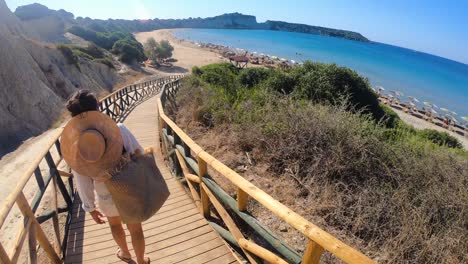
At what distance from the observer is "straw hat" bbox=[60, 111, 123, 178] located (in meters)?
1.78

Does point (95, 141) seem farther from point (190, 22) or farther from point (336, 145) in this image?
point (190, 22)

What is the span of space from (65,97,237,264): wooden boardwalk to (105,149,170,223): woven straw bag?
1.07 m

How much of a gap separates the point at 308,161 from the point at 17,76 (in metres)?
20.2

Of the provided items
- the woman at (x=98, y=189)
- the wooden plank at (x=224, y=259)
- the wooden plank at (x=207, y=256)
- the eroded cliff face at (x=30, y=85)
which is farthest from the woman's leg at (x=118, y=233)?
the eroded cliff face at (x=30, y=85)

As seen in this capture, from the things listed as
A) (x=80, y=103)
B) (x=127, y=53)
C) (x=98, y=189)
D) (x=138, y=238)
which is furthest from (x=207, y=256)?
(x=127, y=53)

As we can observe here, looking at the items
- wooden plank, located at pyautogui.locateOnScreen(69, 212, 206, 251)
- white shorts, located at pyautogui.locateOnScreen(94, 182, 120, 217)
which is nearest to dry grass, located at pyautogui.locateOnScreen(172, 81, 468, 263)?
wooden plank, located at pyautogui.locateOnScreen(69, 212, 206, 251)

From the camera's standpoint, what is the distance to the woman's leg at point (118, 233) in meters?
2.40

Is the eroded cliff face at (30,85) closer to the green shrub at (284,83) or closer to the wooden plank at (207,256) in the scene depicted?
the green shrub at (284,83)

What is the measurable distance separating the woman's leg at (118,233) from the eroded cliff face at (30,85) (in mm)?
13804

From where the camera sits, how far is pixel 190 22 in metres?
170

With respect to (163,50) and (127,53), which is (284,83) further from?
(163,50)

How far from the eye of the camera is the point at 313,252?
172 centimetres

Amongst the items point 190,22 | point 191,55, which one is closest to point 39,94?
point 191,55

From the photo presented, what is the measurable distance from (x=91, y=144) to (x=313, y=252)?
1.62 meters
